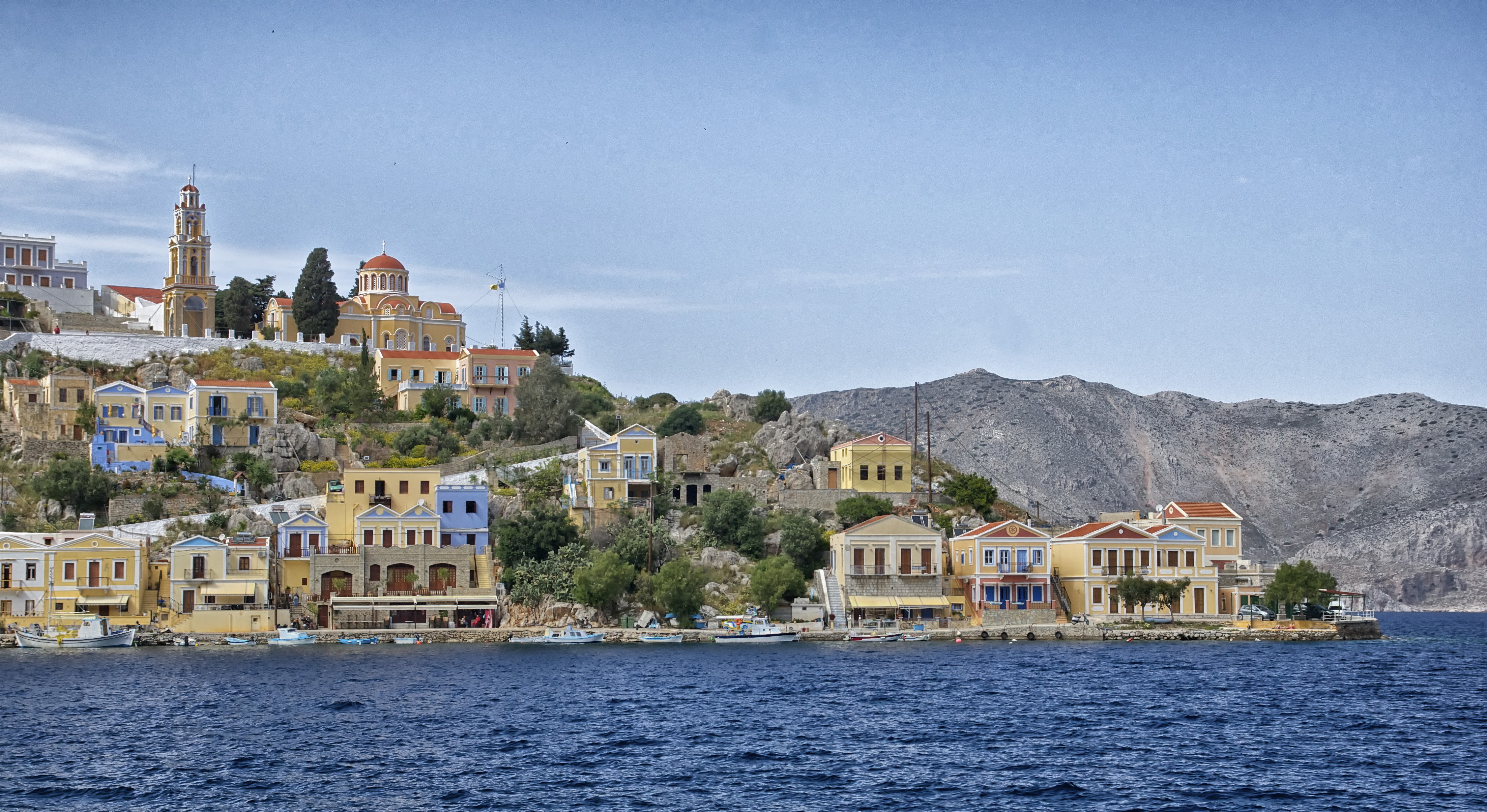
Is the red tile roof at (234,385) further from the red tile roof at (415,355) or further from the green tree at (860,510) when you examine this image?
the green tree at (860,510)

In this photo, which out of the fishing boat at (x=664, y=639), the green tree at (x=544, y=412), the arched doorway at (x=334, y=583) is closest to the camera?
the fishing boat at (x=664, y=639)

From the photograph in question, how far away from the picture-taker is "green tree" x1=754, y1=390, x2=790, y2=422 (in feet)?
328

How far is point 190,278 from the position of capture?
350 feet

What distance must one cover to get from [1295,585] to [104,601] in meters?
58.0

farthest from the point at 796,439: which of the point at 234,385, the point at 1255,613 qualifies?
the point at 234,385

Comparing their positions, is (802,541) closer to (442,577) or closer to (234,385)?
(442,577)

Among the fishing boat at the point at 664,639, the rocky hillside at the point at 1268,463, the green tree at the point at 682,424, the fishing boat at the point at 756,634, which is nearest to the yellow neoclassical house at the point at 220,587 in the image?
the fishing boat at the point at 664,639

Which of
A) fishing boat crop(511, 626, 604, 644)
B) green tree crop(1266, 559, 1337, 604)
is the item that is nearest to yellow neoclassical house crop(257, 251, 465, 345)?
fishing boat crop(511, 626, 604, 644)

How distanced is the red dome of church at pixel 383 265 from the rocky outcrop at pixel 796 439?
3256 cm

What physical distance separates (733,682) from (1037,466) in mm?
108731

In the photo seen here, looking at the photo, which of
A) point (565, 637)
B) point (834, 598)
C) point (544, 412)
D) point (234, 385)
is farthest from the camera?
point (544, 412)

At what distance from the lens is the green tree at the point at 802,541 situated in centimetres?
7744

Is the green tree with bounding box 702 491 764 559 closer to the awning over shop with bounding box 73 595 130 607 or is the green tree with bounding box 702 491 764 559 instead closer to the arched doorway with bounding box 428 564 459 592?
the arched doorway with bounding box 428 564 459 592

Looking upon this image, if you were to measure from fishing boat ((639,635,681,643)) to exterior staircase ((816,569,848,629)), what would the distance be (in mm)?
7855
